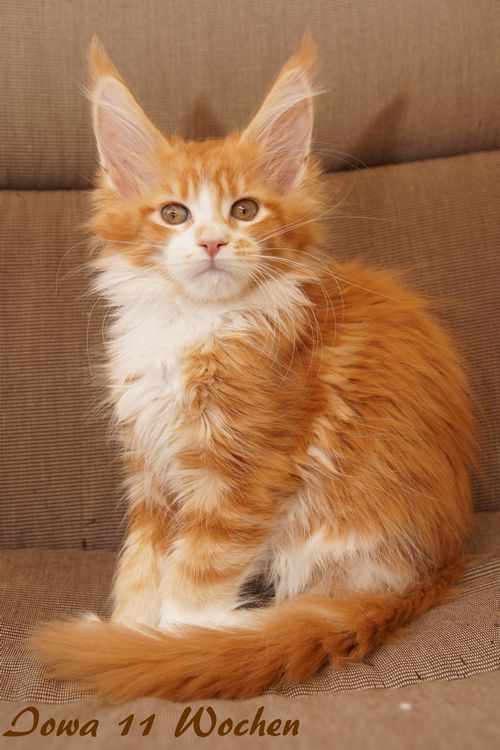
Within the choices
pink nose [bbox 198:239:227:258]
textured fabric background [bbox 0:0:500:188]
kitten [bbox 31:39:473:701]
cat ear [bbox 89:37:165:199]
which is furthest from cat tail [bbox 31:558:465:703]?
textured fabric background [bbox 0:0:500:188]

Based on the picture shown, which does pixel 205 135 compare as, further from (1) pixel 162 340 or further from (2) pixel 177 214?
(1) pixel 162 340

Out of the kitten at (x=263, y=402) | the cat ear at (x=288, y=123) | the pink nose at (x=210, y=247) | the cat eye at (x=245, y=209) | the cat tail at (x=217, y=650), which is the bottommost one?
the cat tail at (x=217, y=650)

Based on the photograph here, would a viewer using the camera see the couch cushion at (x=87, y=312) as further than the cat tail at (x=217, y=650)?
Yes

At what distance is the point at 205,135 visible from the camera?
1706 mm

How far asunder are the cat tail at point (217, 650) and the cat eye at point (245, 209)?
69 cm

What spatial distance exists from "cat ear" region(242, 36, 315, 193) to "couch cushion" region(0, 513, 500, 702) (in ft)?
2.81

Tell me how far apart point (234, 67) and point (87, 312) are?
2.62 feet

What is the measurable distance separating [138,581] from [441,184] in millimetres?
1302

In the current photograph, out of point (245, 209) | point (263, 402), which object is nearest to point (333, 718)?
point (263, 402)

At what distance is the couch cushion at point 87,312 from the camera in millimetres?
1514

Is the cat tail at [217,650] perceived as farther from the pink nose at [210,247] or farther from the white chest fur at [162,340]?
the pink nose at [210,247]

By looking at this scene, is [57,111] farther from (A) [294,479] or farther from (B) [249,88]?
(A) [294,479]

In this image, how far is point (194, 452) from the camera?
1070mm

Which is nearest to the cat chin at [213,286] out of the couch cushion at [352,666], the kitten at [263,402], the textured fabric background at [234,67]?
the kitten at [263,402]
